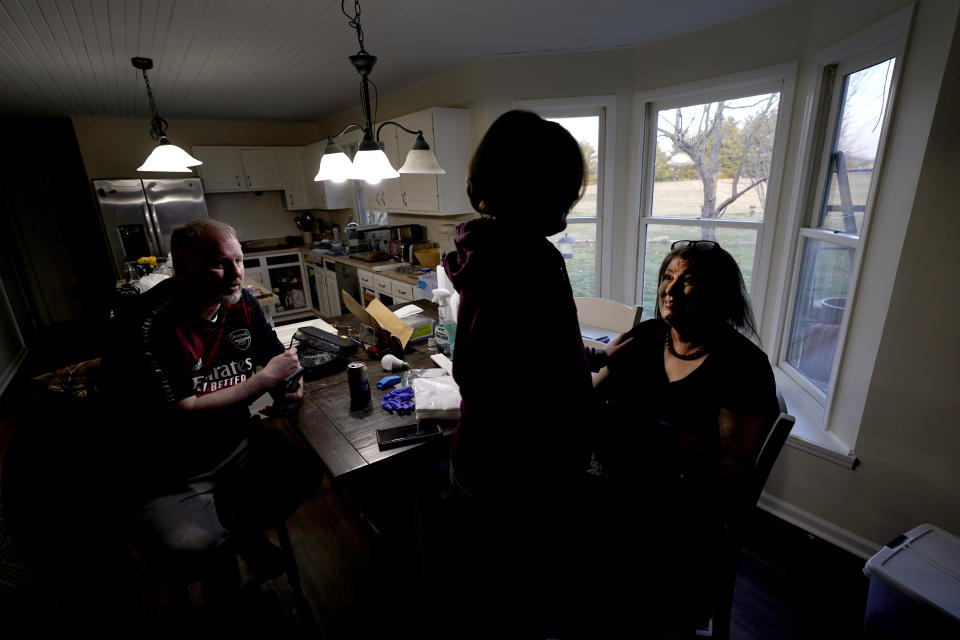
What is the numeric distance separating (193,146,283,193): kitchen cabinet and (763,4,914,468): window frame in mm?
5660

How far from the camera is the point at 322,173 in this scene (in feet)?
6.53

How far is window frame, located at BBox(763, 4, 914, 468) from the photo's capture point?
5.33ft

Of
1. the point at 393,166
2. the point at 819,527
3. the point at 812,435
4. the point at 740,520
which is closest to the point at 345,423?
the point at 740,520

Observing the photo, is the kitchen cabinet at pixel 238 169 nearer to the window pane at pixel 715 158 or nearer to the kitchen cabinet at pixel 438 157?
the kitchen cabinet at pixel 438 157

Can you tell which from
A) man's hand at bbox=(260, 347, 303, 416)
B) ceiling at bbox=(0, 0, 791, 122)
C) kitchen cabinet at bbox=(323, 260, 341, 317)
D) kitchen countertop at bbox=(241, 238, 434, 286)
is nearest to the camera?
man's hand at bbox=(260, 347, 303, 416)

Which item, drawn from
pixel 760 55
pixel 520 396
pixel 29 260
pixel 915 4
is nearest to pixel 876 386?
Answer: pixel 915 4

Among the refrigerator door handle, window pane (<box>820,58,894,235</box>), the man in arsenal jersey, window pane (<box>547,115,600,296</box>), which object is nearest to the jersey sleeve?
the man in arsenal jersey

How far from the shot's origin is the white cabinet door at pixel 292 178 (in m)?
5.77

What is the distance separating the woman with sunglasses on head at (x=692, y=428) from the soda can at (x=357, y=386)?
82 cm

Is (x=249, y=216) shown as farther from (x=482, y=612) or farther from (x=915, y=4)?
(x=915, y=4)

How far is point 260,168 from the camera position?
5.63 metres

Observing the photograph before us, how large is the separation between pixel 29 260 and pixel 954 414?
8323 mm

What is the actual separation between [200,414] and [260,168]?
17.0ft

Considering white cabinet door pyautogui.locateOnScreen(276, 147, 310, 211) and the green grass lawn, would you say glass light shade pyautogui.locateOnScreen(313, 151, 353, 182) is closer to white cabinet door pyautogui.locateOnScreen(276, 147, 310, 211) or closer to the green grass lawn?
the green grass lawn
